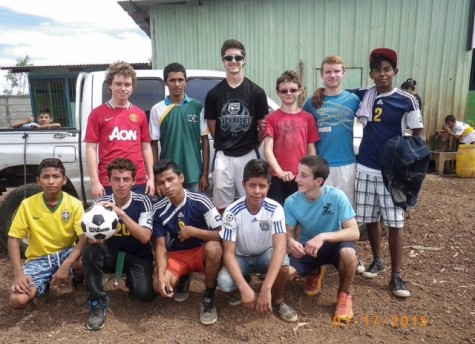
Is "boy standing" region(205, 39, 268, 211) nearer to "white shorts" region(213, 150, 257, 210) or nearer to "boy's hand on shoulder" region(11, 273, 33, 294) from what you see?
"white shorts" region(213, 150, 257, 210)

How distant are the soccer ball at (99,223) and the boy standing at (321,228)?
4.29 ft

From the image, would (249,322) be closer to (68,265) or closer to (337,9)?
(68,265)

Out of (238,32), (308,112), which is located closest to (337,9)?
(238,32)

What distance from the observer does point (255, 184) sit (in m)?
2.59

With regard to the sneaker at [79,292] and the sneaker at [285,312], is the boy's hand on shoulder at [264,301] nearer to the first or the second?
the sneaker at [285,312]

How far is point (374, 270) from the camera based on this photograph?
10.7 ft

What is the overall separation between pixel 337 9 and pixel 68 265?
7995mm

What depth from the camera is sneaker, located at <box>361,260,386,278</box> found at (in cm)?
322

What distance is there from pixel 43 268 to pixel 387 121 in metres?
2.96

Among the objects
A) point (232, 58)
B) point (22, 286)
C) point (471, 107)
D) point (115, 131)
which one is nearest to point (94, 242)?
point (22, 286)

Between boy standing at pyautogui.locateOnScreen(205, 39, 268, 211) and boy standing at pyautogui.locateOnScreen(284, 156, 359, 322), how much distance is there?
2.06 feet

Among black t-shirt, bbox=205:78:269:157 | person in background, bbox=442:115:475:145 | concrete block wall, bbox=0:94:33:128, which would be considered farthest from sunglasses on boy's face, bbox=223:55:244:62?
concrete block wall, bbox=0:94:33:128

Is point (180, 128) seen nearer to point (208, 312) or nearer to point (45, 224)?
point (45, 224)
